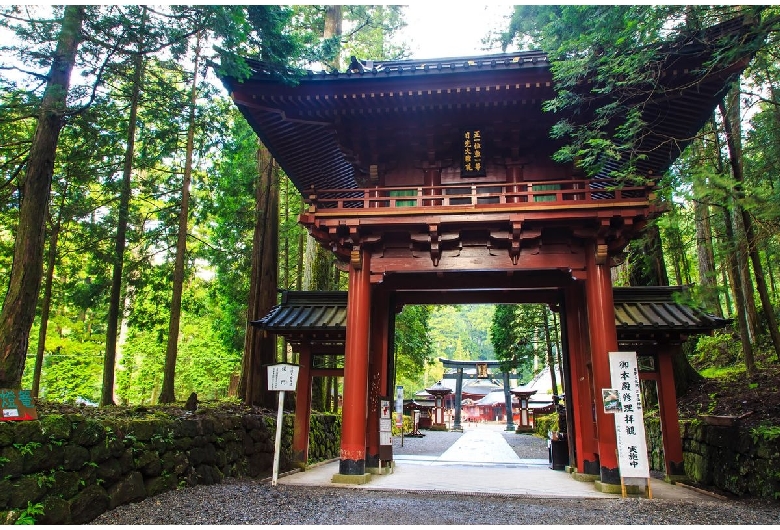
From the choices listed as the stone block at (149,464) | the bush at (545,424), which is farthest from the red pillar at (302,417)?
the bush at (545,424)

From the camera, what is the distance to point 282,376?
25.3 feet

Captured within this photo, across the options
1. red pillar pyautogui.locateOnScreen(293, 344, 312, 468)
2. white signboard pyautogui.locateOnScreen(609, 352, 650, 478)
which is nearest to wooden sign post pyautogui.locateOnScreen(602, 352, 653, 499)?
white signboard pyautogui.locateOnScreen(609, 352, 650, 478)

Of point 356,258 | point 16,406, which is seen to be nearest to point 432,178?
point 356,258

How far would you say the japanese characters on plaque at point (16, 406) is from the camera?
4223 mm

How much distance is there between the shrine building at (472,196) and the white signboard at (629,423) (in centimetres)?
41

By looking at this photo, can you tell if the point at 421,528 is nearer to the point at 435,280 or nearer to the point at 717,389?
the point at 435,280

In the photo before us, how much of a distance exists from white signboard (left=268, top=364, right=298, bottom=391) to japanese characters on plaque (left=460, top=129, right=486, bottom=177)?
4.85 m

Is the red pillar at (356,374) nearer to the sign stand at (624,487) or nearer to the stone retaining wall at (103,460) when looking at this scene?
the stone retaining wall at (103,460)

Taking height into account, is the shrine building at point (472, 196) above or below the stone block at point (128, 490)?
above

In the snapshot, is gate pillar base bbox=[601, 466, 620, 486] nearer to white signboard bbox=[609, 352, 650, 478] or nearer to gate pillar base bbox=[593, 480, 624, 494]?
gate pillar base bbox=[593, 480, 624, 494]

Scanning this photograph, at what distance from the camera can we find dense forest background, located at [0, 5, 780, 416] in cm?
594

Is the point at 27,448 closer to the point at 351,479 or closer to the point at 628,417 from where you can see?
the point at 351,479

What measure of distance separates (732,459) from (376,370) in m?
6.32

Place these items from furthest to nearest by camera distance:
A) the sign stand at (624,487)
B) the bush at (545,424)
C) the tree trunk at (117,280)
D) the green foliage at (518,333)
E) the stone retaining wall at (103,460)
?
the green foliage at (518,333)
the bush at (545,424)
the tree trunk at (117,280)
the sign stand at (624,487)
the stone retaining wall at (103,460)
